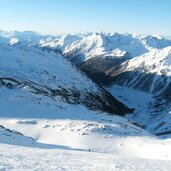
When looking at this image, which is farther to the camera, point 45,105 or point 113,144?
point 45,105

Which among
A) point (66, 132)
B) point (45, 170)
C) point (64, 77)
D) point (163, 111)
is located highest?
point (45, 170)

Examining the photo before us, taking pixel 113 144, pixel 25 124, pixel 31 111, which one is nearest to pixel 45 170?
pixel 113 144

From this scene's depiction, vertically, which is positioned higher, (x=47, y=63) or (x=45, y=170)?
(x=45, y=170)

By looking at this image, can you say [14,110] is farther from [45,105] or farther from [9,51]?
[9,51]

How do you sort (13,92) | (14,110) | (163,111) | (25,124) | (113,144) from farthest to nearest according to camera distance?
(163,111) < (13,92) < (14,110) < (25,124) < (113,144)

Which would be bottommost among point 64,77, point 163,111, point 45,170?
point 163,111

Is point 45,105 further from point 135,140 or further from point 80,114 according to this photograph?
point 135,140

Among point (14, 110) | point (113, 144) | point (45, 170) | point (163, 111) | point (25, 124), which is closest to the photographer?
point (45, 170)

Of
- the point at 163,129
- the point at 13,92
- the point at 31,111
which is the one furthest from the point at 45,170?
the point at 163,129

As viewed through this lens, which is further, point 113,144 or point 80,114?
point 80,114

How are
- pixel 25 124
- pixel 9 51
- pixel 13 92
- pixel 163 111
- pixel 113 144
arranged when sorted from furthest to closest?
pixel 9 51 < pixel 163 111 < pixel 13 92 < pixel 25 124 < pixel 113 144
